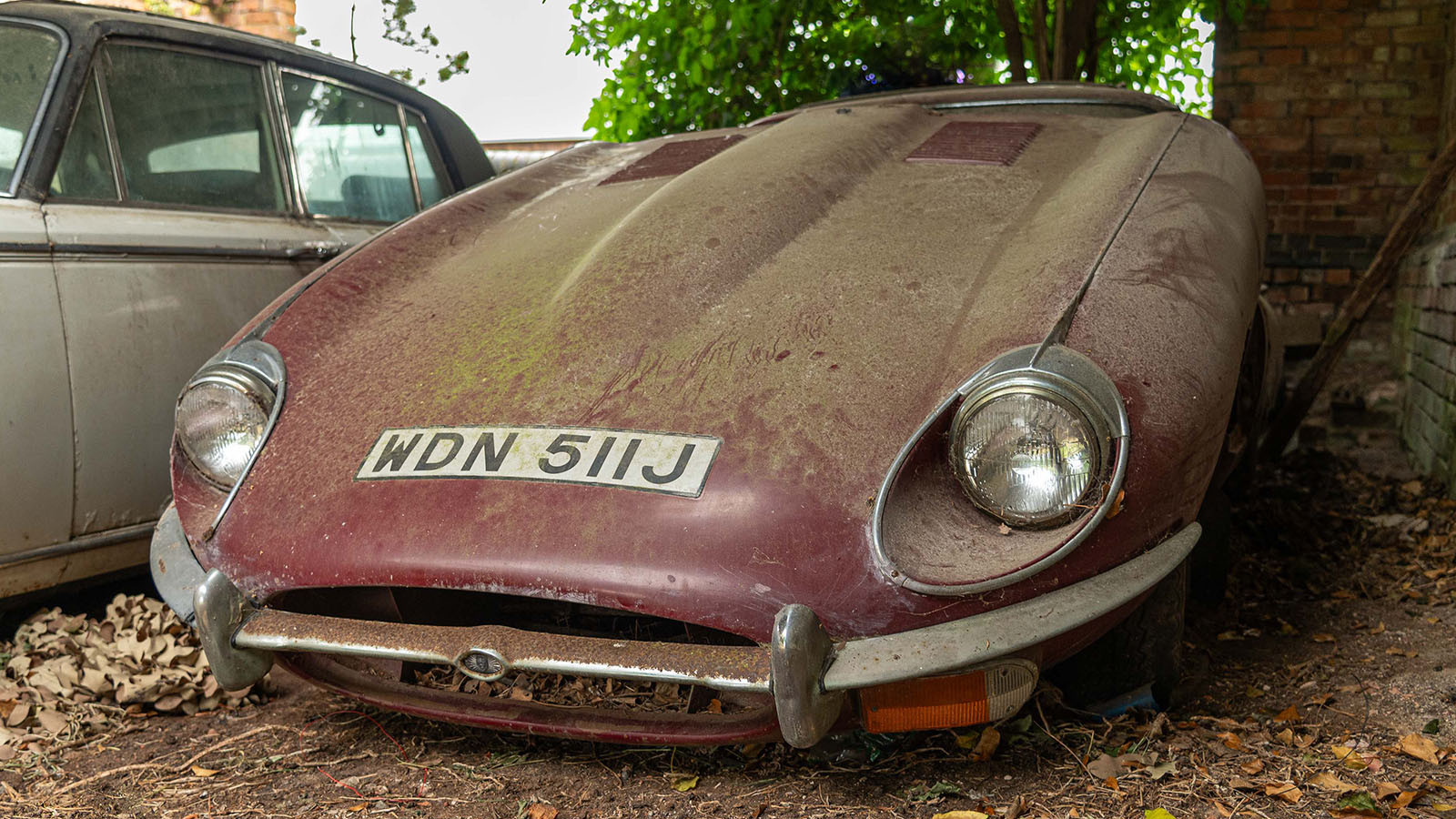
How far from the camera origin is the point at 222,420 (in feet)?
6.20

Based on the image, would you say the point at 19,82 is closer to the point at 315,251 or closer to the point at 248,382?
the point at 315,251

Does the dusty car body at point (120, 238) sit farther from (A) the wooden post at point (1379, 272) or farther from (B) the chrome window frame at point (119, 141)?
(A) the wooden post at point (1379, 272)

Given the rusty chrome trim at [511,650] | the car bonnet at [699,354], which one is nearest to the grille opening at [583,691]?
the rusty chrome trim at [511,650]

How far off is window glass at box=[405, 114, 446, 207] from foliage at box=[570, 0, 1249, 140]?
6.45ft

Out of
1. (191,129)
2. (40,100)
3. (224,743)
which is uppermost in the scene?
(40,100)

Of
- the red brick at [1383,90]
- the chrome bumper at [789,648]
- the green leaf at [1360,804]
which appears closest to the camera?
the chrome bumper at [789,648]

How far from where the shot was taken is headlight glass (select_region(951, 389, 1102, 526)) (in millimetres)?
1465

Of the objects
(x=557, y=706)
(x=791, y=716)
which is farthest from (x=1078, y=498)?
(x=557, y=706)

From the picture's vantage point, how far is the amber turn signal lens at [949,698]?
1459mm

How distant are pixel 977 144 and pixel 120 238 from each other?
1.94 meters

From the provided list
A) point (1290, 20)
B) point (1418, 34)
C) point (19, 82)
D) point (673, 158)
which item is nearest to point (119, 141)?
point (19, 82)

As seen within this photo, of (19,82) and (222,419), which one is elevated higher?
(19,82)

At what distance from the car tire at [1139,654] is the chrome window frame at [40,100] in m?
2.37

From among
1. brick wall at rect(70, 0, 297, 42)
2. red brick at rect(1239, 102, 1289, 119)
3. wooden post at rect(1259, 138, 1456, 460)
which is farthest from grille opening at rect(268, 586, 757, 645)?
brick wall at rect(70, 0, 297, 42)
